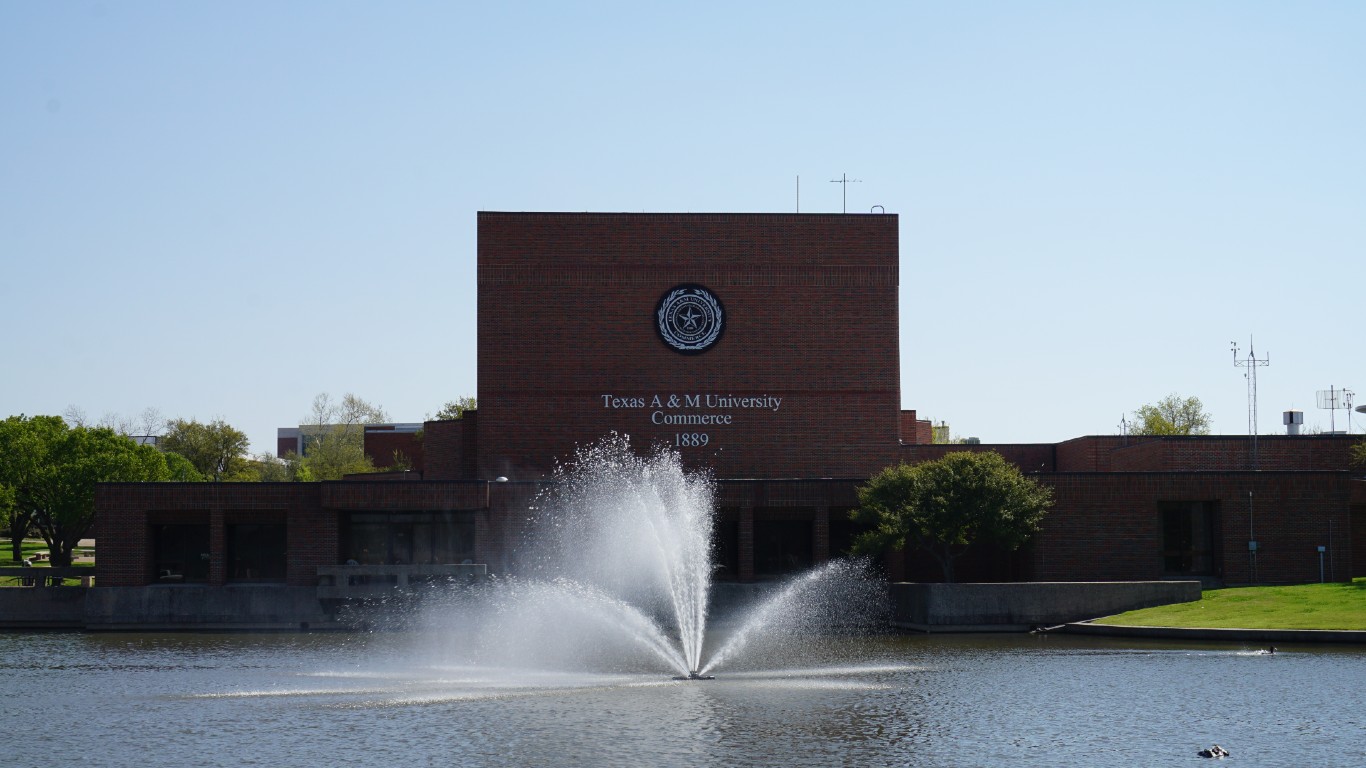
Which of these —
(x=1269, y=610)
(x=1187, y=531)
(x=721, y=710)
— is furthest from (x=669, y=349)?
(x=721, y=710)

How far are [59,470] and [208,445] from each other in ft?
138

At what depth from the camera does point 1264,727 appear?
87.2ft

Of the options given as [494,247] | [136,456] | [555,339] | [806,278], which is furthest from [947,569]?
[136,456]

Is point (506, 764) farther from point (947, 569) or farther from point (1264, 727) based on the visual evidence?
point (947, 569)

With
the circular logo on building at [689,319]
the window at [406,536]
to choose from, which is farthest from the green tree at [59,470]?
the circular logo on building at [689,319]

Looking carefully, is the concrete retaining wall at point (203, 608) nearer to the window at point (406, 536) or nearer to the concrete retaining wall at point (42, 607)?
the concrete retaining wall at point (42, 607)

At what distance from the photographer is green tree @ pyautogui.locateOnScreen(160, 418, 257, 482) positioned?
117m

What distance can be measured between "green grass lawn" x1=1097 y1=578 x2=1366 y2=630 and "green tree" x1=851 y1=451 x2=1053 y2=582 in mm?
5247

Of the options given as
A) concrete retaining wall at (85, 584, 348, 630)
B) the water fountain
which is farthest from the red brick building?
concrete retaining wall at (85, 584, 348, 630)

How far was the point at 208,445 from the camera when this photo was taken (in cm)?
11681

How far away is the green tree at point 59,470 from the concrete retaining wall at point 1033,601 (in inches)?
1849

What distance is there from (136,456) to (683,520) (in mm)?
45262

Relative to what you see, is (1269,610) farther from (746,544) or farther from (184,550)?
(184,550)

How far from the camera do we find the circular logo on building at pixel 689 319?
202 ft
